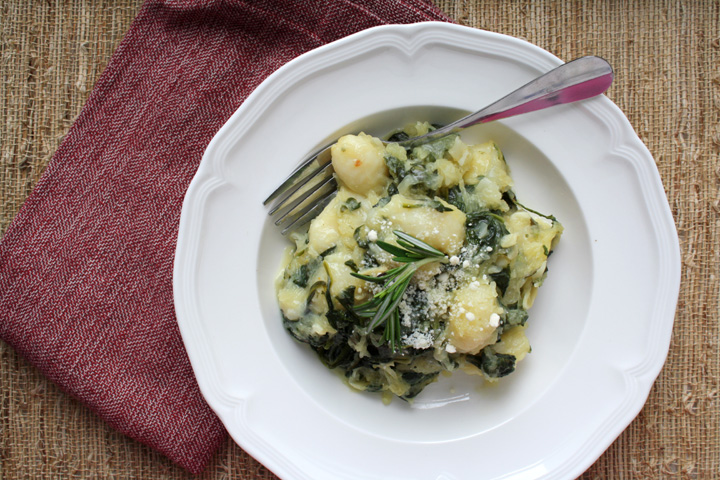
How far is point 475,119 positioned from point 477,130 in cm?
14

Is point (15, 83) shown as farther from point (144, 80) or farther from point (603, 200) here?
point (603, 200)

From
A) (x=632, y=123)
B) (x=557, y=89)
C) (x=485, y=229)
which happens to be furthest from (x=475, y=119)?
(x=632, y=123)

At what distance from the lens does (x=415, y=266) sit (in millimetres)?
2174

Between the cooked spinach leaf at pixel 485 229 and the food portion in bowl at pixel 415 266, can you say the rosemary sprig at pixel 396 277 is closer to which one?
the food portion in bowl at pixel 415 266

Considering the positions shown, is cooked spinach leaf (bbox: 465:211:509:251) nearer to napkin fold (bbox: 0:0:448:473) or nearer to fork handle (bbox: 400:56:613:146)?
fork handle (bbox: 400:56:613:146)

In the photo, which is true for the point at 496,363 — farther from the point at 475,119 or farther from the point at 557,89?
Result: the point at 557,89

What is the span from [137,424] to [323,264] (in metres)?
1.30

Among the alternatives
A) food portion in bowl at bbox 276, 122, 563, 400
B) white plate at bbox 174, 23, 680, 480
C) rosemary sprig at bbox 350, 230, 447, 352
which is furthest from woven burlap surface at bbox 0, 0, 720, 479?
rosemary sprig at bbox 350, 230, 447, 352

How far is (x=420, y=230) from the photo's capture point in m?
2.25

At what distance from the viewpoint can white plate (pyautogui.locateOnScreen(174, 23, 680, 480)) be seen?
239 cm

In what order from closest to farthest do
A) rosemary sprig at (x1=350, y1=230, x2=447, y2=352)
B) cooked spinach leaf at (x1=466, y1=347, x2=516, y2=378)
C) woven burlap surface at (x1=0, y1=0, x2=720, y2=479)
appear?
rosemary sprig at (x1=350, y1=230, x2=447, y2=352), cooked spinach leaf at (x1=466, y1=347, x2=516, y2=378), woven burlap surface at (x1=0, y1=0, x2=720, y2=479)

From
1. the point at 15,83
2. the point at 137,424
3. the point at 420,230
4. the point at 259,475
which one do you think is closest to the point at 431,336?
the point at 420,230

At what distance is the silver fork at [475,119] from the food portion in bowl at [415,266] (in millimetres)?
77

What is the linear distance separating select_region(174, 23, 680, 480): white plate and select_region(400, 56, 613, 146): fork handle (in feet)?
0.17
